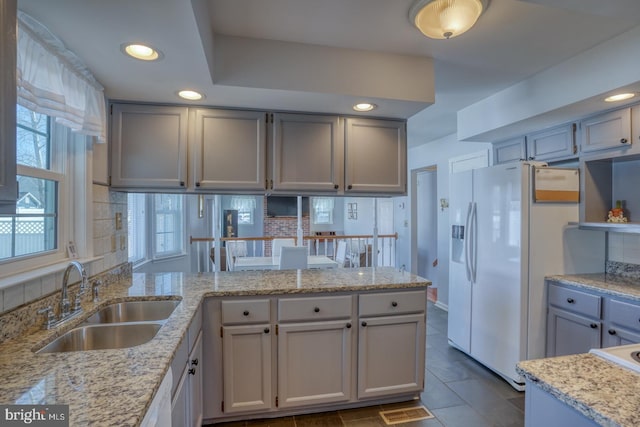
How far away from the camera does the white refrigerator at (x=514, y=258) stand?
96.0 inches

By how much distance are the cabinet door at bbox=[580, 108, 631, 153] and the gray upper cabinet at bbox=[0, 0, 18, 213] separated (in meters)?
3.15

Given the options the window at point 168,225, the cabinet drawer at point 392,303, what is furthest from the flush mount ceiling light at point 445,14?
the window at point 168,225

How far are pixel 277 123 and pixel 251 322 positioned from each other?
1.39 meters

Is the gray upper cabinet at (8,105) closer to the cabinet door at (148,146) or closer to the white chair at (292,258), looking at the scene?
the cabinet door at (148,146)

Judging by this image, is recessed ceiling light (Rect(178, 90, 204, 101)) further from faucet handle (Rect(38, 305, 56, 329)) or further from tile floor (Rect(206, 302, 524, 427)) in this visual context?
tile floor (Rect(206, 302, 524, 427))

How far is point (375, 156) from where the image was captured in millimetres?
2494

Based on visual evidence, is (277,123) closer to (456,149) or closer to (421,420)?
(421,420)

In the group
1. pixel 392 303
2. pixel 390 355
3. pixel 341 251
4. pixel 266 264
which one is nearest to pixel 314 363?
pixel 390 355

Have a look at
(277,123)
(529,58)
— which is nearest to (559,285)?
(529,58)

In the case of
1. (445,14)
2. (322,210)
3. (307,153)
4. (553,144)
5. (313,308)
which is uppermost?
(445,14)

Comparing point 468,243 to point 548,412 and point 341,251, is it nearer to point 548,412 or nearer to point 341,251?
point 548,412

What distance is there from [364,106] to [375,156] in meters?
0.41

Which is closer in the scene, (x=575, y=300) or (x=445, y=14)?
(x=445, y=14)

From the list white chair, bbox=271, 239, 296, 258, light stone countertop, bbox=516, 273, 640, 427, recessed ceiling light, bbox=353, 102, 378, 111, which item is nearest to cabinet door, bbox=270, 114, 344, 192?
recessed ceiling light, bbox=353, 102, 378, 111
